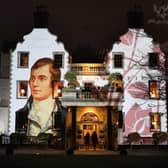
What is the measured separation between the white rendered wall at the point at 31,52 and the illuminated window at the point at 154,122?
9.34m

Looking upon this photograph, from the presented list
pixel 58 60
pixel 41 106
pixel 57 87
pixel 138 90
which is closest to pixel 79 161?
pixel 41 106

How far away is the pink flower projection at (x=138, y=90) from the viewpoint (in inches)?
1804

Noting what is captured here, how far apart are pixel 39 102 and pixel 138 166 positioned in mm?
24207

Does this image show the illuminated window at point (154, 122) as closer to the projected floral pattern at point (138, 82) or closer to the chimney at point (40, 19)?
the projected floral pattern at point (138, 82)

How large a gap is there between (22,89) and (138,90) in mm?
11036

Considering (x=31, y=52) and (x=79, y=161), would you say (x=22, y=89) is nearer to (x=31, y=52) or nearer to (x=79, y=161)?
(x=31, y=52)

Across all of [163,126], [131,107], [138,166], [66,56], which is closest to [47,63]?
[66,56]

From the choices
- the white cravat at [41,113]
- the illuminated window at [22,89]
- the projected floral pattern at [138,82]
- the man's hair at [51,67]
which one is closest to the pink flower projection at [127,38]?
the projected floral pattern at [138,82]

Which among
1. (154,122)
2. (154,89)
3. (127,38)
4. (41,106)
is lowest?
(154,122)

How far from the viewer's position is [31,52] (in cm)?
4588

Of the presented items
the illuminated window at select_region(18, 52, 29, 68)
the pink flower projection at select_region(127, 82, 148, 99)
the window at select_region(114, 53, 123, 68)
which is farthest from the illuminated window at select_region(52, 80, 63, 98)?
the pink flower projection at select_region(127, 82, 148, 99)

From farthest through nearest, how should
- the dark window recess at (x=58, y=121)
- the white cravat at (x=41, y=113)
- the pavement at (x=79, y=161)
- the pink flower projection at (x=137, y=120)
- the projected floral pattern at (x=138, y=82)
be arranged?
1. the projected floral pattern at (x=138, y=82)
2. the pink flower projection at (x=137, y=120)
3. the white cravat at (x=41, y=113)
4. the dark window recess at (x=58, y=121)
5. the pavement at (x=79, y=161)

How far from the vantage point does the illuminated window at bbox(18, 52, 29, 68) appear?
150 feet

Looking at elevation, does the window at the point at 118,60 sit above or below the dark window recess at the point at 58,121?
above
